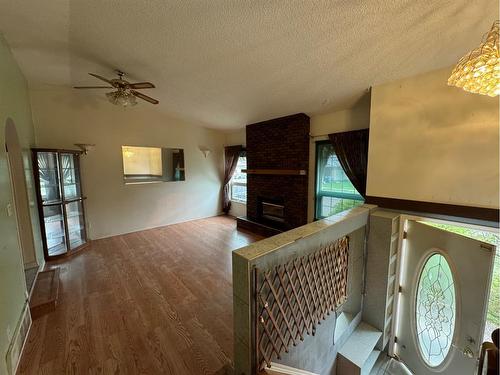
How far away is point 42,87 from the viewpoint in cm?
348

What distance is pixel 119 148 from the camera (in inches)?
171

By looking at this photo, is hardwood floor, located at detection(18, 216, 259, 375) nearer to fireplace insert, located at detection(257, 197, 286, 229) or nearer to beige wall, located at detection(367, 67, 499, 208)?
fireplace insert, located at detection(257, 197, 286, 229)

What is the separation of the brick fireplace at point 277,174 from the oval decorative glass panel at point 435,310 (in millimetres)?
1950

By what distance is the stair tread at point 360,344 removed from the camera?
2.30 meters

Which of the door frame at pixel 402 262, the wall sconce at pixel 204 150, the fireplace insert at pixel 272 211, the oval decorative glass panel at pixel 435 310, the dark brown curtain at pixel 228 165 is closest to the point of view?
the door frame at pixel 402 262

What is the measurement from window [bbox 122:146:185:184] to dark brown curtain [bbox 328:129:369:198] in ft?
12.2

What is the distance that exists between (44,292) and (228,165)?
4295 millimetres

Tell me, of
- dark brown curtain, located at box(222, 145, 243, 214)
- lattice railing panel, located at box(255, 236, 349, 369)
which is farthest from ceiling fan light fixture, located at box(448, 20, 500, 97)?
dark brown curtain, located at box(222, 145, 243, 214)

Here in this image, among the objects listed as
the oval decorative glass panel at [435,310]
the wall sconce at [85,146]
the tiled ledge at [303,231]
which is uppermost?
the wall sconce at [85,146]

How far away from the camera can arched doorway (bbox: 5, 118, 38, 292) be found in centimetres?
250

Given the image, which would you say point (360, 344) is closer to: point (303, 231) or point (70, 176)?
point (303, 231)

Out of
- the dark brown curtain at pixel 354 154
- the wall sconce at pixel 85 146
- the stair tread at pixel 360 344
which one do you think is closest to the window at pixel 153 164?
the wall sconce at pixel 85 146

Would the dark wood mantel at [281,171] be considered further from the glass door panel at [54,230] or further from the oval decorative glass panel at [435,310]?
the glass door panel at [54,230]

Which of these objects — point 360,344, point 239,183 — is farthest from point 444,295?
point 239,183
